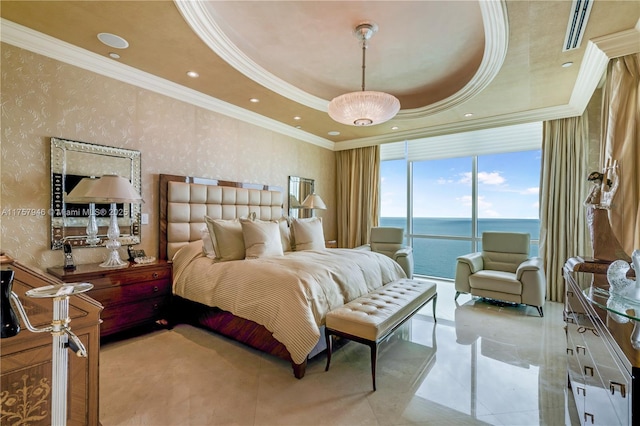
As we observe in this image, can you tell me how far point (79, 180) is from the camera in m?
2.84

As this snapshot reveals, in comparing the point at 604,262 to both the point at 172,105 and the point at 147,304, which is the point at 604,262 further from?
the point at 172,105

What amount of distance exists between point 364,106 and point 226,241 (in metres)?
2.03

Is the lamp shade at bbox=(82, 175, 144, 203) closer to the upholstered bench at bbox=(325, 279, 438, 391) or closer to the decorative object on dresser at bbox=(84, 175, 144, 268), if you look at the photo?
the decorative object on dresser at bbox=(84, 175, 144, 268)

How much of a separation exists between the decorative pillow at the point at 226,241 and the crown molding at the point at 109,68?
5.56ft

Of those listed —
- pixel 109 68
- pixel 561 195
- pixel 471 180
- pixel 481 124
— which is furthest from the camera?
pixel 471 180

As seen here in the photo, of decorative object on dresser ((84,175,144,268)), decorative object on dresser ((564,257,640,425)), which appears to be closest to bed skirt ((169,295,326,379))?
decorative object on dresser ((84,175,144,268))

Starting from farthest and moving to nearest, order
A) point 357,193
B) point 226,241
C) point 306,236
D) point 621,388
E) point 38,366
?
point 357,193
point 306,236
point 226,241
point 38,366
point 621,388

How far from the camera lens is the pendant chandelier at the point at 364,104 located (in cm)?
280

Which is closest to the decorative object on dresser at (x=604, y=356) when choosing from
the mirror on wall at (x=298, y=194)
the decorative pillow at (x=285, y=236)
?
the decorative pillow at (x=285, y=236)

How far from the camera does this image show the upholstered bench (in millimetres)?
2152

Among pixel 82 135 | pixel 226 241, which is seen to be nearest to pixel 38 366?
pixel 226 241

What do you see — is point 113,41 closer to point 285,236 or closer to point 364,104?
point 364,104

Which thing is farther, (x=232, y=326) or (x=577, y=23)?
(x=232, y=326)

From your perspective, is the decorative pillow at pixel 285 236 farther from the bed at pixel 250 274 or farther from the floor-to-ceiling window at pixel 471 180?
the floor-to-ceiling window at pixel 471 180
